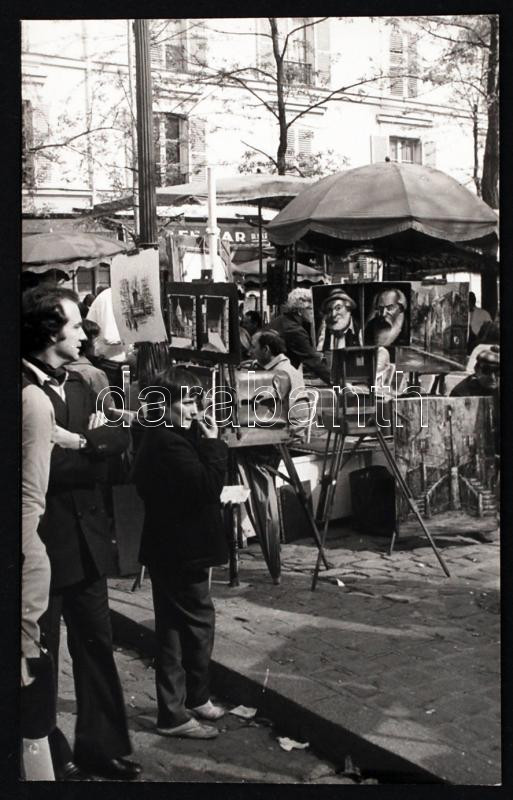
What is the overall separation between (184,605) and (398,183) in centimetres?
202

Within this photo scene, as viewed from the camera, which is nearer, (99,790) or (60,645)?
(99,790)

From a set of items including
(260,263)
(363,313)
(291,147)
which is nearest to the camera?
(291,147)

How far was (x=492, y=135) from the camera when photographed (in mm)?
4059

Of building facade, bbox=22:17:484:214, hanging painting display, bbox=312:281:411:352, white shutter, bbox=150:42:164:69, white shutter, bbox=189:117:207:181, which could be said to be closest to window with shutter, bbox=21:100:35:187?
building facade, bbox=22:17:484:214

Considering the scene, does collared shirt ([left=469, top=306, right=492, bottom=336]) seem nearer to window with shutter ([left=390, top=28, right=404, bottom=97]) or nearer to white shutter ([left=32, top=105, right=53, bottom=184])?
window with shutter ([left=390, top=28, right=404, bottom=97])

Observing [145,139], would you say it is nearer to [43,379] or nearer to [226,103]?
[226,103]

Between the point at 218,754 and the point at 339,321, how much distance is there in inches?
75.4

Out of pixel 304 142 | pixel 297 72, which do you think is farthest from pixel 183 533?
pixel 297 72

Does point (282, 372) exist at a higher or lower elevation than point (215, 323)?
lower

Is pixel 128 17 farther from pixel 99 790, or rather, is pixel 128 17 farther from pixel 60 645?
pixel 99 790

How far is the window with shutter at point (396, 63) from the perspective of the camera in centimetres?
401

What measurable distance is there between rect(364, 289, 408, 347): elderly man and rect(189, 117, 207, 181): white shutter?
0.97 m

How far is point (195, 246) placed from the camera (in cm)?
439
